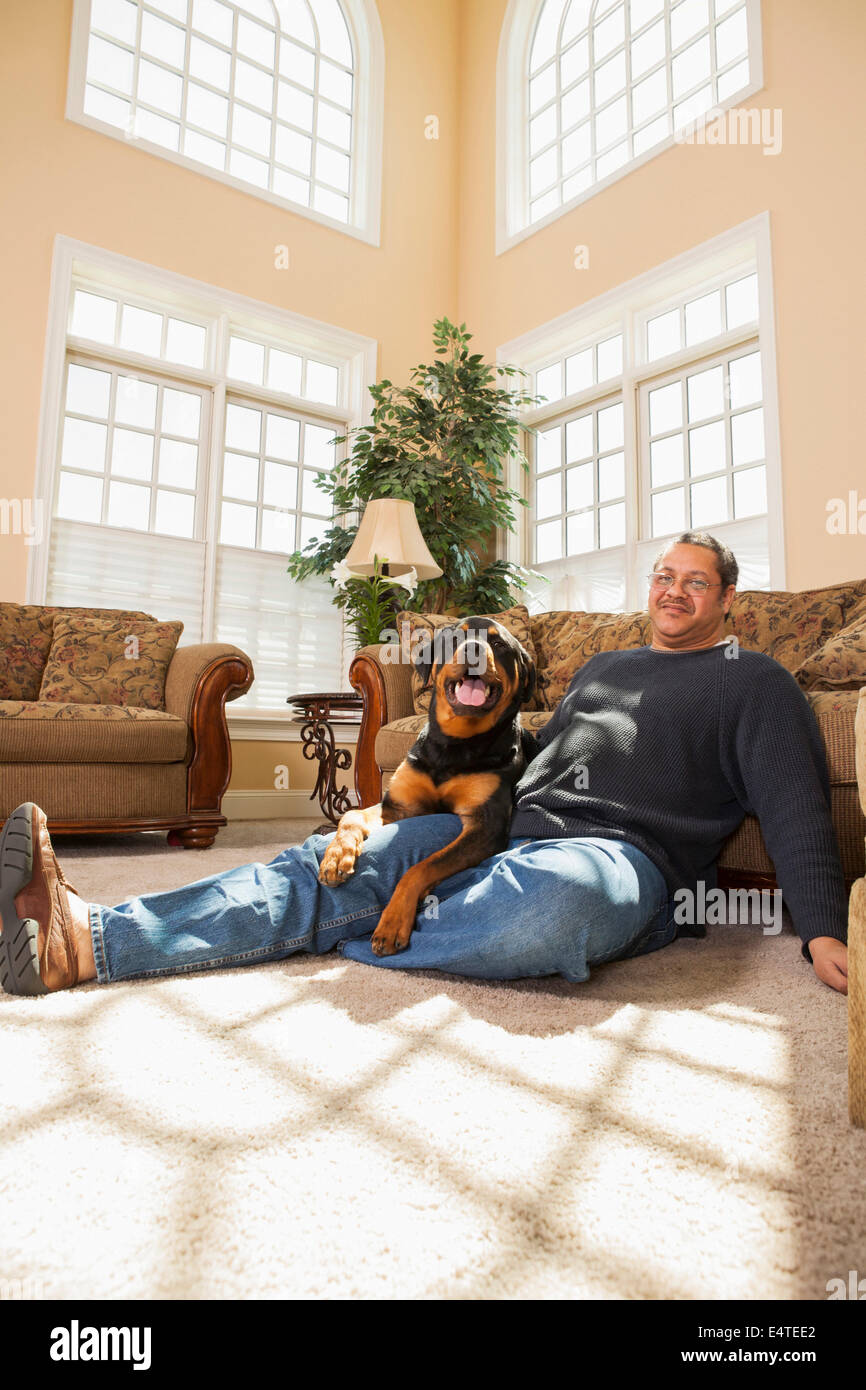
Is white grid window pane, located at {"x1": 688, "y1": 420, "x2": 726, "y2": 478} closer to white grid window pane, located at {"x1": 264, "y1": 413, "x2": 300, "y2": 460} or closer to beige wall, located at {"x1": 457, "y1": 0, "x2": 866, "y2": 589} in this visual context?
beige wall, located at {"x1": 457, "y1": 0, "x2": 866, "y2": 589}

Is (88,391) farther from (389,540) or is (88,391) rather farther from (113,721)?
(113,721)

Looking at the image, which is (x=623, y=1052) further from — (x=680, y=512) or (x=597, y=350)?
(x=597, y=350)

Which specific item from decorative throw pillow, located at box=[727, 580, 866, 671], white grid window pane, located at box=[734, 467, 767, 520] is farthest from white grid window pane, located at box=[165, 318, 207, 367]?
decorative throw pillow, located at box=[727, 580, 866, 671]

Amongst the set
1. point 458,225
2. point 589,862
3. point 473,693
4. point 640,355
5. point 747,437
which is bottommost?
point 589,862

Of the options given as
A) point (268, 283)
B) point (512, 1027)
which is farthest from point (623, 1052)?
point (268, 283)

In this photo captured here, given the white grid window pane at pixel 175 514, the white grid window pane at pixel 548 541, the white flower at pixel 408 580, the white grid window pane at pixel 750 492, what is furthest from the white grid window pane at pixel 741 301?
the white grid window pane at pixel 175 514

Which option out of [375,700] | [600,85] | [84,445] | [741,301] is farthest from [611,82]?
[375,700]

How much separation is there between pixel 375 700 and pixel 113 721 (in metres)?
0.98

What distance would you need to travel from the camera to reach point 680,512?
4.42 metres

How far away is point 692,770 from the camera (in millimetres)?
1457

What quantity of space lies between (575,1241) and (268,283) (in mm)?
5371

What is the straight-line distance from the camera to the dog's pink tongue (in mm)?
1569

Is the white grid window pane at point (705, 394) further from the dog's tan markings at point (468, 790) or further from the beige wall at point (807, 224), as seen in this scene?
the dog's tan markings at point (468, 790)

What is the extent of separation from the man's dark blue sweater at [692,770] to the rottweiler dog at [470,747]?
7 centimetres
